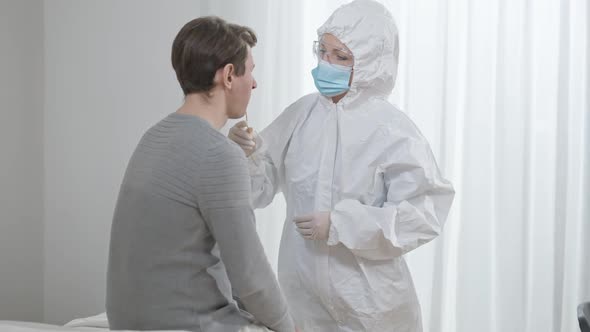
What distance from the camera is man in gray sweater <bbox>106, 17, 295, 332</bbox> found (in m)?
1.33

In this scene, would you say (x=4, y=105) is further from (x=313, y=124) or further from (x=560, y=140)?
(x=560, y=140)

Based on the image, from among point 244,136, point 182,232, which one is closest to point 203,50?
point 182,232

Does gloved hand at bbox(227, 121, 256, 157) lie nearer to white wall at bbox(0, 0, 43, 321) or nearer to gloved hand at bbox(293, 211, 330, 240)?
gloved hand at bbox(293, 211, 330, 240)

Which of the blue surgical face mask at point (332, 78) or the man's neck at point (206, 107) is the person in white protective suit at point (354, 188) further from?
the man's neck at point (206, 107)

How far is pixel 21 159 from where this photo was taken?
316cm

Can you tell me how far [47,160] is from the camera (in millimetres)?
3322

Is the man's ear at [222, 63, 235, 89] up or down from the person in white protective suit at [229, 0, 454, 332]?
up

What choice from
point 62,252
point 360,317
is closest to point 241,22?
point 62,252

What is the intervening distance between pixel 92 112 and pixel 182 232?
2121 mm

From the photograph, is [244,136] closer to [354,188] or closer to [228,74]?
[354,188]

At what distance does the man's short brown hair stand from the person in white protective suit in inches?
22.1

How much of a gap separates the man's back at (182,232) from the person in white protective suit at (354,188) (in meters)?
0.56

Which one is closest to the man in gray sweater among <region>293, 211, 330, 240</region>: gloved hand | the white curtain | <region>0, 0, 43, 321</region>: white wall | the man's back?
the man's back

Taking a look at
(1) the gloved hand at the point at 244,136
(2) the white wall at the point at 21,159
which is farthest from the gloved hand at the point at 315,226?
(2) the white wall at the point at 21,159
